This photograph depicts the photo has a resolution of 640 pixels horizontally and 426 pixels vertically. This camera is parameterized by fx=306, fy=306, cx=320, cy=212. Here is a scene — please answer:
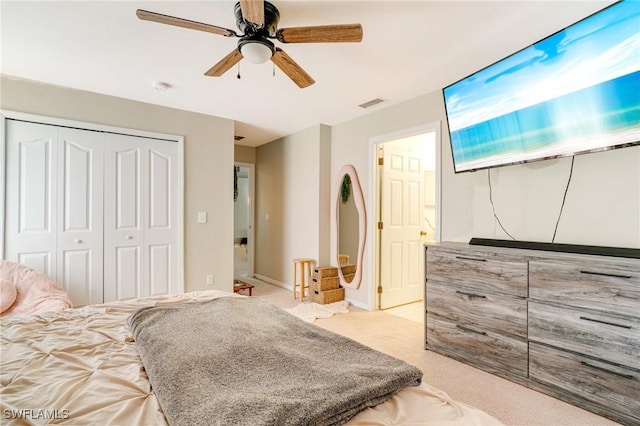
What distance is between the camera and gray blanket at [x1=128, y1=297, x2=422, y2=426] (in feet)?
2.61

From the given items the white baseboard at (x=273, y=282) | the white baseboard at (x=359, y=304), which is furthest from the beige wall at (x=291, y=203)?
the white baseboard at (x=359, y=304)

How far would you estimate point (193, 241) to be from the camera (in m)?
3.85

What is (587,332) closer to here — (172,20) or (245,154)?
(172,20)

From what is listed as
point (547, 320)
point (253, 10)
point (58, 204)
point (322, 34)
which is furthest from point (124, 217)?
point (547, 320)

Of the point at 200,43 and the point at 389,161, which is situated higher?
the point at 200,43

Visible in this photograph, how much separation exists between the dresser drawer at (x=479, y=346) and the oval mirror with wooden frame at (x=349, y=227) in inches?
58.6

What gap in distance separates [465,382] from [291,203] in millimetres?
3470

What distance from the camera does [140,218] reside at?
352cm

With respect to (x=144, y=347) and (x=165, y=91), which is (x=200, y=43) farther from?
(x=144, y=347)

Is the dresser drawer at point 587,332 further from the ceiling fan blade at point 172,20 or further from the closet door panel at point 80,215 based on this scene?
the closet door panel at point 80,215

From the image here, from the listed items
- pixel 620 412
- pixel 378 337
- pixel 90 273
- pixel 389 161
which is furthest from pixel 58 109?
pixel 620 412

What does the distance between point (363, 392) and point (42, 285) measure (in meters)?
3.02

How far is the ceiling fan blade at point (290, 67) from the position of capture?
1952mm

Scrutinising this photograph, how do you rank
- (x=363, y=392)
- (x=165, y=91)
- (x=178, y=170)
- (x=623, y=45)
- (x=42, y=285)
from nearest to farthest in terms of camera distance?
(x=363, y=392)
(x=623, y=45)
(x=42, y=285)
(x=165, y=91)
(x=178, y=170)
